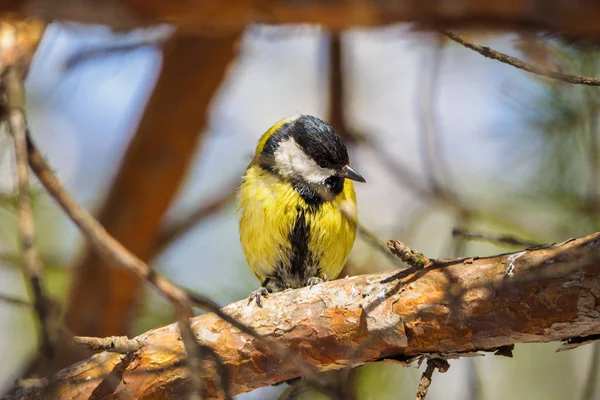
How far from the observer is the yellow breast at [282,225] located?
215cm

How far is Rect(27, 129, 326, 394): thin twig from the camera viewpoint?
104 cm

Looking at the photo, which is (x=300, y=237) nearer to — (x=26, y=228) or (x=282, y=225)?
(x=282, y=225)

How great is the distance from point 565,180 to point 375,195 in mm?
2849

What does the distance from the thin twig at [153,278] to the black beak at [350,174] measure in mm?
1134

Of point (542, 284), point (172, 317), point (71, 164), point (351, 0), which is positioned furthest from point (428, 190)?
point (71, 164)

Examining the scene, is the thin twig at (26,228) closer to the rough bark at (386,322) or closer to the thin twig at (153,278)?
the thin twig at (153,278)

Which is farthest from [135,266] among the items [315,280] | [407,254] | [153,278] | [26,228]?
[315,280]

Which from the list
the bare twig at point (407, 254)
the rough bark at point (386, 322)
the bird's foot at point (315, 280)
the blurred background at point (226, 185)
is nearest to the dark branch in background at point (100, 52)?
the blurred background at point (226, 185)

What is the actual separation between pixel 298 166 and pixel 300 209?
203mm

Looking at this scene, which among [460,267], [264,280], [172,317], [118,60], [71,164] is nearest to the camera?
[460,267]

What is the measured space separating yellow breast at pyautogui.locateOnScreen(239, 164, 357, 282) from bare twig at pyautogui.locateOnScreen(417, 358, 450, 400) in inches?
30.3

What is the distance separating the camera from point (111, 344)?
4.69 feet

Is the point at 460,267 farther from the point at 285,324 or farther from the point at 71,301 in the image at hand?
the point at 71,301

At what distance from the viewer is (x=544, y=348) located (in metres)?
3.91
